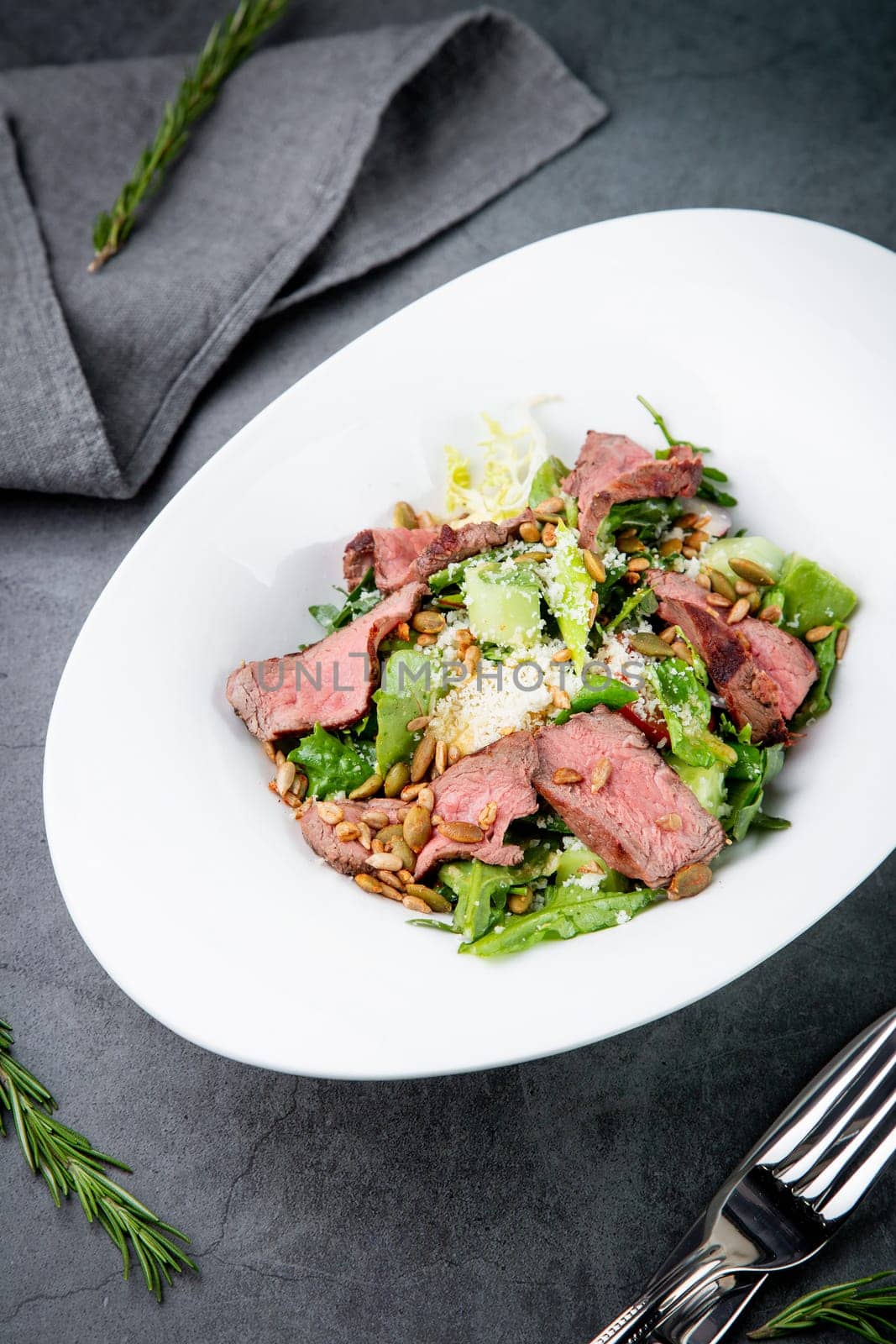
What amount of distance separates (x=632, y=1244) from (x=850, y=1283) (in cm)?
58

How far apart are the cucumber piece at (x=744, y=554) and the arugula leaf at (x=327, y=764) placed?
1219 millimetres

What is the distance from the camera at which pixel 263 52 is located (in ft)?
14.7

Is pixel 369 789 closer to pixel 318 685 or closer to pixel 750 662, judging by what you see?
pixel 318 685

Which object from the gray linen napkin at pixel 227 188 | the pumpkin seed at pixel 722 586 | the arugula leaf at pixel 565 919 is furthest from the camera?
the gray linen napkin at pixel 227 188

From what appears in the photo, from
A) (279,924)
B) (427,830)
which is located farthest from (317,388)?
(279,924)

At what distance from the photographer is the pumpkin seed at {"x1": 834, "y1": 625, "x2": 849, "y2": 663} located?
3176 millimetres

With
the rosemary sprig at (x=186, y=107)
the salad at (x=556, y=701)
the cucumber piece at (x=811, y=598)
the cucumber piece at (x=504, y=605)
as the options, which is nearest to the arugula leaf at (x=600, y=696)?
the salad at (x=556, y=701)

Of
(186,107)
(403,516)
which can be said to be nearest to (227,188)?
(186,107)

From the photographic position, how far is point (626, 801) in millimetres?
2922

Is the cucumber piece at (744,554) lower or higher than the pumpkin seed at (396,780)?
higher

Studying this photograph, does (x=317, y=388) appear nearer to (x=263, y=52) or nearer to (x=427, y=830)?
(x=427, y=830)

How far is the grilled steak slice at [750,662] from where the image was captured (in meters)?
3.07

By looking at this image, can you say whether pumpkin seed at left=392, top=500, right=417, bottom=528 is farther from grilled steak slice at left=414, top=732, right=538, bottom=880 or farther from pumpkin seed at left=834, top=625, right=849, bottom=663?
pumpkin seed at left=834, top=625, right=849, bottom=663

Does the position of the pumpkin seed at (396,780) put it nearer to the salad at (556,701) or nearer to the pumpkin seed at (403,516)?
the salad at (556,701)
